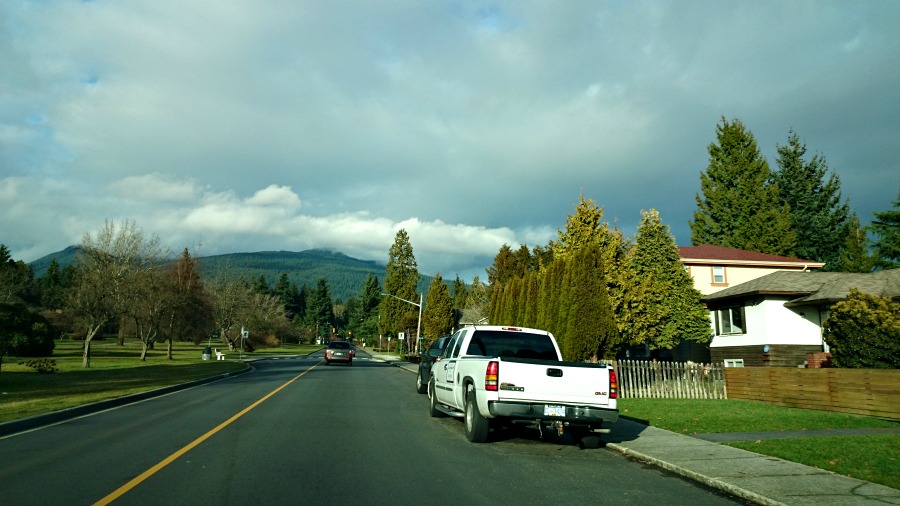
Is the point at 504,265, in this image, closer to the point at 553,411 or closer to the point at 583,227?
the point at 583,227

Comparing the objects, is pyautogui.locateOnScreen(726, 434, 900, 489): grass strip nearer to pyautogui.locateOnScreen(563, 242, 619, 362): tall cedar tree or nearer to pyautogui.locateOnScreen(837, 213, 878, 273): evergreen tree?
pyautogui.locateOnScreen(563, 242, 619, 362): tall cedar tree

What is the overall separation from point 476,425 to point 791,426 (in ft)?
23.2

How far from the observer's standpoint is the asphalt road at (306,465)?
6.52 meters

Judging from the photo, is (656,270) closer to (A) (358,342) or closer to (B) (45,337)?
(B) (45,337)

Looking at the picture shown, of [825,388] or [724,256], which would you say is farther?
[724,256]

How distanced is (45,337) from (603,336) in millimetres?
40025

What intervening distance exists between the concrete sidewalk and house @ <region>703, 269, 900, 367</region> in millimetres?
21469

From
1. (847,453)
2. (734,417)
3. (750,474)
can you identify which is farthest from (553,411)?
(734,417)

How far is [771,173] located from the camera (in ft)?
199

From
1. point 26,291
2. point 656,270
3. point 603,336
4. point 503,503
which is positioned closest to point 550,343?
point 503,503

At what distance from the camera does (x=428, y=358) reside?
715 inches

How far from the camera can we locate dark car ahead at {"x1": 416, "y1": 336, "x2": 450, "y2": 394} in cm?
1780

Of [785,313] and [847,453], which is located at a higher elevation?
[785,313]

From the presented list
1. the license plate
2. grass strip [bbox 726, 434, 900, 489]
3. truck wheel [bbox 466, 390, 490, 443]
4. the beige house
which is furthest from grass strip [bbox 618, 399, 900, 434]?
the beige house
